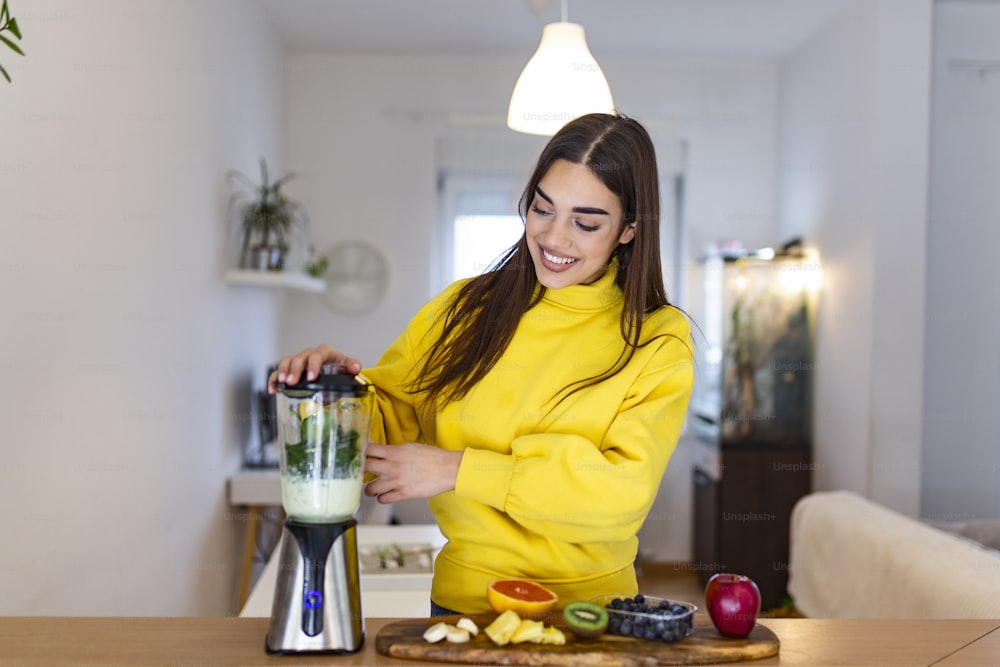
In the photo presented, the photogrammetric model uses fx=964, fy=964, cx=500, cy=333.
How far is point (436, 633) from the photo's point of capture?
1221 mm

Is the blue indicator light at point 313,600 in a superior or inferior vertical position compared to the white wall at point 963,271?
inferior

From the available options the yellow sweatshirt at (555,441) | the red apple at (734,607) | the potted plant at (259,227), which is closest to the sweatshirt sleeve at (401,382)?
the yellow sweatshirt at (555,441)

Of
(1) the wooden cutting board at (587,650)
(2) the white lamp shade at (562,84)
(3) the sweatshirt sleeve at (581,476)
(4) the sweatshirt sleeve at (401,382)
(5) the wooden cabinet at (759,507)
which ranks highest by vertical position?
(2) the white lamp shade at (562,84)

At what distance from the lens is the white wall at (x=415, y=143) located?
5.23 m

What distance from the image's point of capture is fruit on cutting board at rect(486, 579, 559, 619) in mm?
1274

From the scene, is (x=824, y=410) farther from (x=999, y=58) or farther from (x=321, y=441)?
(x=321, y=441)

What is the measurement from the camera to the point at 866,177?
401cm

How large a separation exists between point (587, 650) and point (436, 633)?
0.63 feet

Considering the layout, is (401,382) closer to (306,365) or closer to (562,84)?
(306,365)

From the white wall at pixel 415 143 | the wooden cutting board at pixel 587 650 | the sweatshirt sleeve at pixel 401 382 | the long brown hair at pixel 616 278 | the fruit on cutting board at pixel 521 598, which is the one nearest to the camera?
the wooden cutting board at pixel 587 650

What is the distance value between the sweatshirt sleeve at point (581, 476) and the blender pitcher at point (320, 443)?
0.16 metres

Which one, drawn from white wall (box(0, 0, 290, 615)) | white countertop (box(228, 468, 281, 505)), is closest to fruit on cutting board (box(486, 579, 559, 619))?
white wall (box(0, 0, 290, 615))

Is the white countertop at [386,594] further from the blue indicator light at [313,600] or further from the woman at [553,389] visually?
the blue indicator light at [313,600]

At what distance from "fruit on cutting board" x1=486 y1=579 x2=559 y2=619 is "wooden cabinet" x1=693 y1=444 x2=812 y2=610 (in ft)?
11.0
